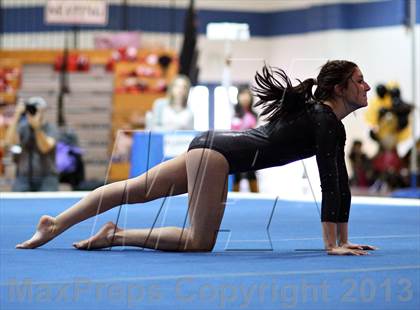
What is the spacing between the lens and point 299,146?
4359mm

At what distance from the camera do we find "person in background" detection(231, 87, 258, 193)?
34.3 ft

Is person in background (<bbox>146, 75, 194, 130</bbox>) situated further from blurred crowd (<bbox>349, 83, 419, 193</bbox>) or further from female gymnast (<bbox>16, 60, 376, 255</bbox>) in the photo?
female gymnast (<bbox>16, 60, 376, 255</bbox>)

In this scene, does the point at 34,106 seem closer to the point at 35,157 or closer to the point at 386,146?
A: the point at 35,157

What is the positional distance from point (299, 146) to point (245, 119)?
623cm

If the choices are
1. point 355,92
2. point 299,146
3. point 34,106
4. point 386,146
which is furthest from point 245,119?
point 299,146

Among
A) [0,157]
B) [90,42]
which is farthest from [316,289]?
[90,42]

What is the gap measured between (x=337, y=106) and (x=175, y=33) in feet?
42.7

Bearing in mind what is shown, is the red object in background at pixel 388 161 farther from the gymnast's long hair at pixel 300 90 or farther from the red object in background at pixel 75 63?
the gymnast's long hair at pixel 300 90

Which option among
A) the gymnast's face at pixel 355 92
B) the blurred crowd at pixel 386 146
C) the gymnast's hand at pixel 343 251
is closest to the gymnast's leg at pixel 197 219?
the gymnast's hand at pixel 343 251

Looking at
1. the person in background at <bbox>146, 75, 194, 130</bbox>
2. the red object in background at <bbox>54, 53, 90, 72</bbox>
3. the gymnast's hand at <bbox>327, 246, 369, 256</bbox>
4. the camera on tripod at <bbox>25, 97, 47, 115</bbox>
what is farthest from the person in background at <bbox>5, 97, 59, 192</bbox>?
the gymnast's hand at <bbox>327, 246, 369, 256</bbox>

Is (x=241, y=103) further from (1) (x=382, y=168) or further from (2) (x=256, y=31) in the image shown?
(2) (x=256, y=31)

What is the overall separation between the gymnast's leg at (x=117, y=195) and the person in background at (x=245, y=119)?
19.1 ft

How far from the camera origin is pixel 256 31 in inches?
738

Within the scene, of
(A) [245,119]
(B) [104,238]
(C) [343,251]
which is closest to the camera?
(C) [343,251]
